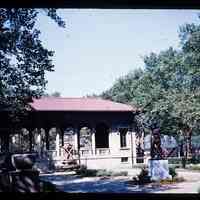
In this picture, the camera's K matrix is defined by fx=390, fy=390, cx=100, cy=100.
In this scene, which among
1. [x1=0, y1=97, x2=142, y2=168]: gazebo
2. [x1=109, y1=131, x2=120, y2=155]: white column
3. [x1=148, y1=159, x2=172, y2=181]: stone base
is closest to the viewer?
[x1=148, y1=159, x2=172, y2=181]: stone base

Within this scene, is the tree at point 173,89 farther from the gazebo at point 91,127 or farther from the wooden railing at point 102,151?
the wooden railing at point 102,151

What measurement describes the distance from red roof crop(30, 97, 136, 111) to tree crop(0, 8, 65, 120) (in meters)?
9.44

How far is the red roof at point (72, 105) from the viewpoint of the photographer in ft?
88.5

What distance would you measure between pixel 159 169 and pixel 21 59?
788 cm

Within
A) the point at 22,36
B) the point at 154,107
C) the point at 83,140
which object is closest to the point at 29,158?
the point at 22,36

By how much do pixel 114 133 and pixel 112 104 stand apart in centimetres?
240

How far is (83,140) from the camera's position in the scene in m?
62.8

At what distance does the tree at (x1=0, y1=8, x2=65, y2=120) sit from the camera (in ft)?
51.7

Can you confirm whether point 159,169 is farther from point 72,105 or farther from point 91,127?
point 91,127

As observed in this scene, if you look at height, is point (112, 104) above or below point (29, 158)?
above

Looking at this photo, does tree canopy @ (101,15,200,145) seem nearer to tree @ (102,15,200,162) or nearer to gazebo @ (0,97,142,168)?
tree @ (102,15,200,162)

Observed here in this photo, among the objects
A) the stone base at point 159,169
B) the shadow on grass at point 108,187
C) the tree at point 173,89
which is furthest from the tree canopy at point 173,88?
the shadow on grass at point 108,187

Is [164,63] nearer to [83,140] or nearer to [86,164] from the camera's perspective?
[86,164]

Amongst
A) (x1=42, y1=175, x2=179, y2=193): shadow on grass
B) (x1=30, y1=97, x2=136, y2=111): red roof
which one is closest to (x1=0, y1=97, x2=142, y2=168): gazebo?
(x1=30, y1=97, x2=136, y2=111): red roof
